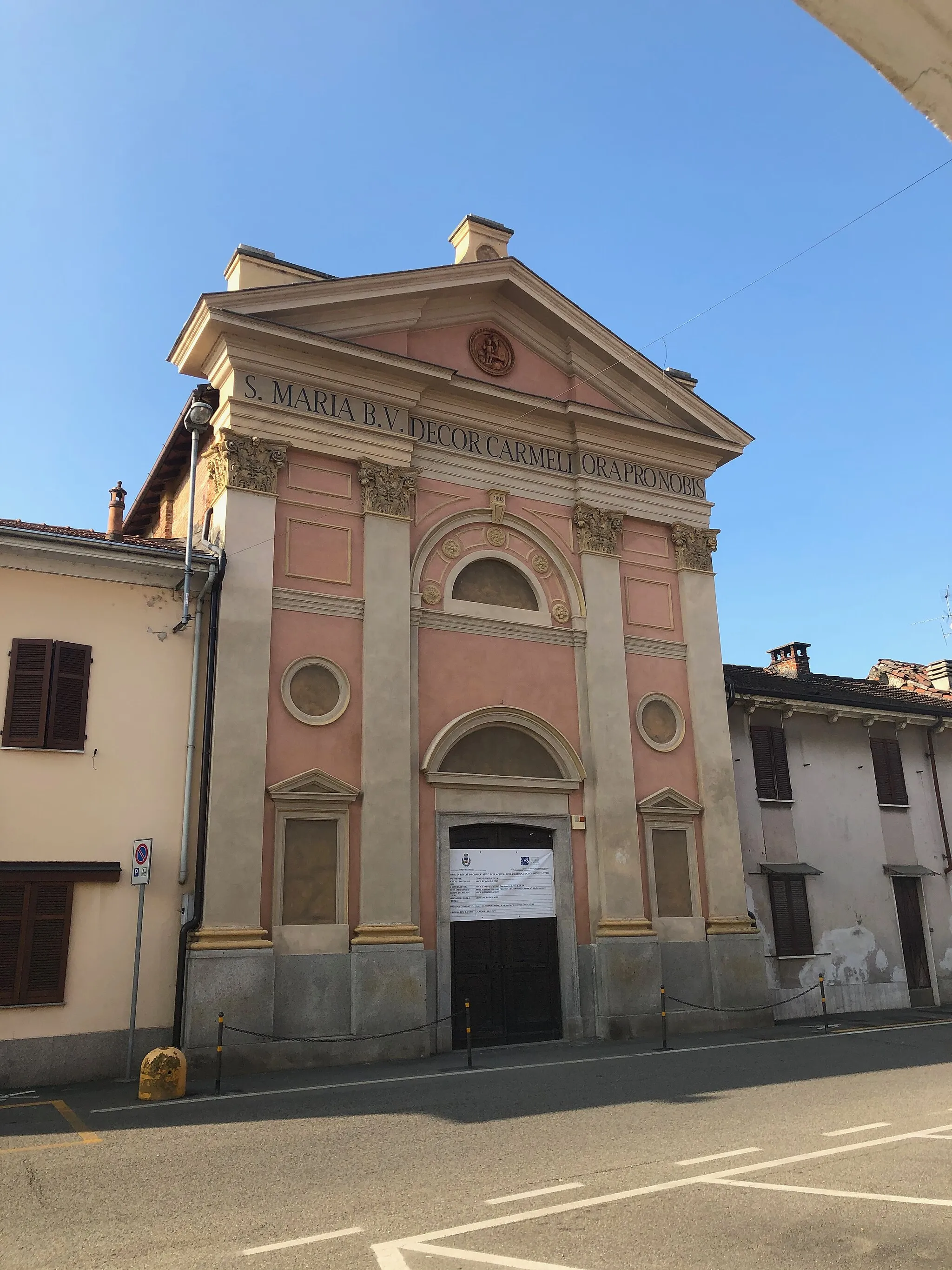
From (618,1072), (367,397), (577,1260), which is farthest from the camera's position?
(367,397)

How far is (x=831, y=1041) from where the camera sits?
15.2 meters

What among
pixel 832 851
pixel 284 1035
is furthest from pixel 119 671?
pixel 832 851

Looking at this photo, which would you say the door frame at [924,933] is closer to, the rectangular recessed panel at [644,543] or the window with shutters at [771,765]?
the window with shutters at [771,765]

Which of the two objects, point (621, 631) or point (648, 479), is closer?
point (621, 631)

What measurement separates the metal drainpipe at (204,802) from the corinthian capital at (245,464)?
1224 mm

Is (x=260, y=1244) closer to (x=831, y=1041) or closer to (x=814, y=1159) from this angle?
(x=814, y=1159)

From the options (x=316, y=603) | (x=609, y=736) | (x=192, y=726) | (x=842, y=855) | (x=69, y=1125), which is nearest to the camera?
(x=69, y=1125)

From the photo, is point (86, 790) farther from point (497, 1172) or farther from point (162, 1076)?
point (497, 1172)

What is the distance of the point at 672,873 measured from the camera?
17875 mm

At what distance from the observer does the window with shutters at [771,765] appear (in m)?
20.7

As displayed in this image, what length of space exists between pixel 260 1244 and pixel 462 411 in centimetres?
1462

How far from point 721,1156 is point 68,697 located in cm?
1009

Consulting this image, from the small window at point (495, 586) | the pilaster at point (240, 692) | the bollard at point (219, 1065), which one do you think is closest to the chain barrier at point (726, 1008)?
the small window at point (495, 586)

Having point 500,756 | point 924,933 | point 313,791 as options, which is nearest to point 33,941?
point 313,791
